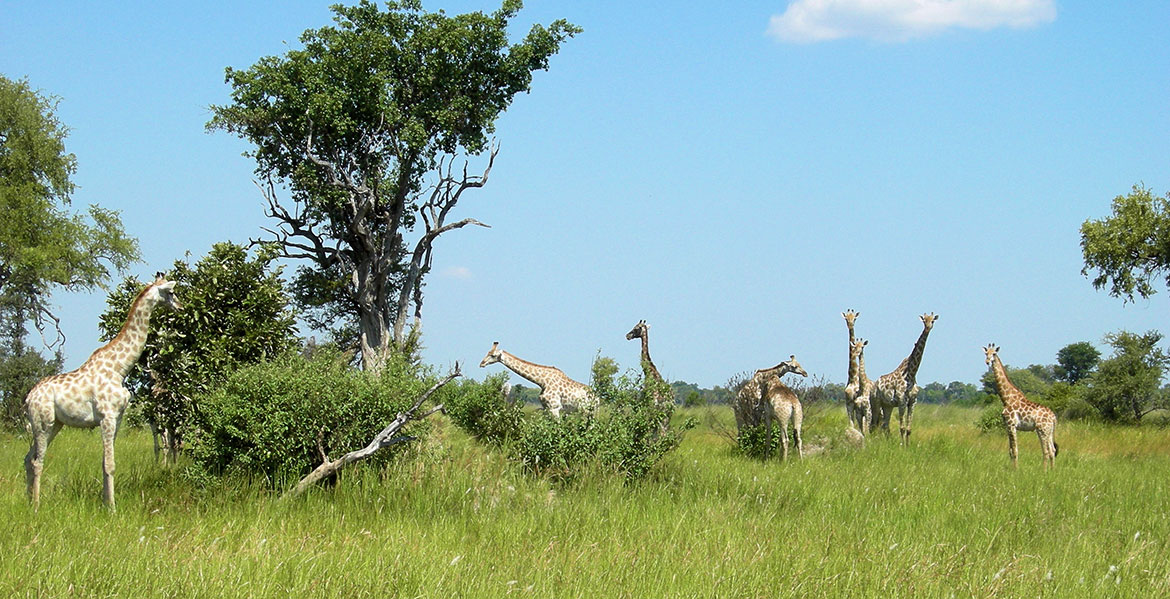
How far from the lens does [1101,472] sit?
18797 millimetres

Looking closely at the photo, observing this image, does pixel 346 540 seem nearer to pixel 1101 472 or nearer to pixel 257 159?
pixel 1101 472

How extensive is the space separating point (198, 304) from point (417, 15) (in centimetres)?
2063

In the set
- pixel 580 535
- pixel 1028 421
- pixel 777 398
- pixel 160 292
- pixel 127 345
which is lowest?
pixel 580 535

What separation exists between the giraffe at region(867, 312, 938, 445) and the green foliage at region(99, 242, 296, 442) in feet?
46.3

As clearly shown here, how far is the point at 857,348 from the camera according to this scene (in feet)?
84.2

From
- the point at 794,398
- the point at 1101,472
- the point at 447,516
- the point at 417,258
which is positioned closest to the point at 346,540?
the point at 447,516

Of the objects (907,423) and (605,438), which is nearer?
(605,438)

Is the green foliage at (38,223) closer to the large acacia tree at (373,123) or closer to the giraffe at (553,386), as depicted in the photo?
the large acacia tree at (373,123)

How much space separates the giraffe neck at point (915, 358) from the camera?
80.1ft

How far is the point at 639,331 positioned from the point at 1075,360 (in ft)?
231

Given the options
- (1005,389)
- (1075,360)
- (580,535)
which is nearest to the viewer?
(580,535)

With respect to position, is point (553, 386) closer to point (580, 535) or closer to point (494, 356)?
point (494, 356)

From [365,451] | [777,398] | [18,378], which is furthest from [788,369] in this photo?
[18,378]

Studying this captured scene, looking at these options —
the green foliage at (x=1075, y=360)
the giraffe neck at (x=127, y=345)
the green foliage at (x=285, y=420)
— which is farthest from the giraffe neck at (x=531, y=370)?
the green foliage at (x=1075, y=360)
